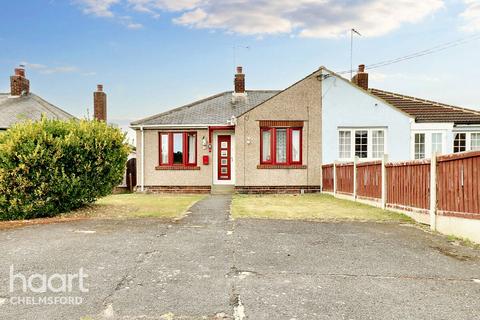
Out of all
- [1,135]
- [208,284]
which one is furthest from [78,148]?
[208,284]

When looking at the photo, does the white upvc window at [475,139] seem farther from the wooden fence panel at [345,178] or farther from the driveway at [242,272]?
the driveway at [242,272]

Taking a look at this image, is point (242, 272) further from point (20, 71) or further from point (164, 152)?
point (20, 71)

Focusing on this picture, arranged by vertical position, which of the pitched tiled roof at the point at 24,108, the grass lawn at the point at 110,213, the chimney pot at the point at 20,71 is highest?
the chimney pot at the point at 20,71

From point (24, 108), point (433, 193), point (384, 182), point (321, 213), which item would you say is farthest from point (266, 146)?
point (24, 108)

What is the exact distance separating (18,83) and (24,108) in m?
3.39

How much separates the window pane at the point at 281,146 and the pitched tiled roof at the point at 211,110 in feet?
6.19

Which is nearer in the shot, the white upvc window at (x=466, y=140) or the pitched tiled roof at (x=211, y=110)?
the pitched tiled roof at (x=211, y=110)

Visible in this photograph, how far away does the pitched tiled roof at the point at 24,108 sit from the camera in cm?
2462

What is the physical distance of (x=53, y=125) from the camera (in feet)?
33.6

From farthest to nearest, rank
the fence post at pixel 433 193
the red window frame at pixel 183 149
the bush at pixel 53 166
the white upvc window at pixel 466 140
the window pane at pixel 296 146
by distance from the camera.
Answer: the white upvc window at pixel 466 140, the red window frame at pixel 183 149, the window pane at pixel 296 146, the bush at pixel 53 166, the fence post at pixel 433 193

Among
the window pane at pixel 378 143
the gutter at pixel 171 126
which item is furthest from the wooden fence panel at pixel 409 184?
the gutter at pixel 171 126

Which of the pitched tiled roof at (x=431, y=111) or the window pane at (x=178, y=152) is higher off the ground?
the pitched tiled roof at (x=431, y=111)

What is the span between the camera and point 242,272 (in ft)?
16.2

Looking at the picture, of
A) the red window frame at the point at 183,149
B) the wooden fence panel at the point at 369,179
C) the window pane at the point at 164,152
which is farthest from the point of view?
the window pane at the point at 164,152
